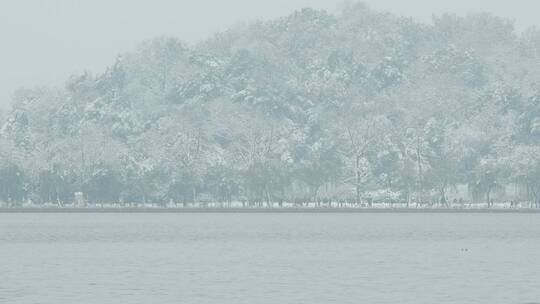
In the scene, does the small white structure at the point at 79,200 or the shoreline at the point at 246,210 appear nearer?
the shoreline at the point at 246,210

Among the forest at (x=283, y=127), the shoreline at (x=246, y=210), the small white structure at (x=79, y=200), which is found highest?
the forest at (x=283, y=127)

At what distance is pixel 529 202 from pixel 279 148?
23.8m

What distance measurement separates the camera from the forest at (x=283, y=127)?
136000mm
